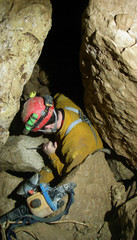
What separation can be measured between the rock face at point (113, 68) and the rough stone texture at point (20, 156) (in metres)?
1.71

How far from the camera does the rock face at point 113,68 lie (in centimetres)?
160

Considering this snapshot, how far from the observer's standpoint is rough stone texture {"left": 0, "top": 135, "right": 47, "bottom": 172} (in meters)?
3.46

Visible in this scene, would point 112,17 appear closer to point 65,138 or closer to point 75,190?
point 65,138

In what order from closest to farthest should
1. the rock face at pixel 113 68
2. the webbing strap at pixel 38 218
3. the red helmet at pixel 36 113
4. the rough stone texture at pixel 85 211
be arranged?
1. the rock face at pixel 113 68
2. the webbing strap at pixel 38 218
3. the rough stone texture at pixel 85 211
4. the red helmet at pixel 36 113

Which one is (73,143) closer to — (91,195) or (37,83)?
(91,195)

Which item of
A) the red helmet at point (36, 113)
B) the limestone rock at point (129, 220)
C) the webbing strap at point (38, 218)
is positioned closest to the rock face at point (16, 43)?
the red helmet at point (36, 113)

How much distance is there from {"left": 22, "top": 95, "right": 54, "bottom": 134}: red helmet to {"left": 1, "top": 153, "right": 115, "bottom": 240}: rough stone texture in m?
1.02

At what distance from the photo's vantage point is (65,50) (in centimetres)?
347

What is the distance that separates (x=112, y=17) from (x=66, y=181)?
83.6 inches

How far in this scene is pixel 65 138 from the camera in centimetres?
290

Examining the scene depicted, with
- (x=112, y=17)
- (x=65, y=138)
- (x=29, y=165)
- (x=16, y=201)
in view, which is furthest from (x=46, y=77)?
(x=16, y=201)

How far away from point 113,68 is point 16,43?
1.23 meters

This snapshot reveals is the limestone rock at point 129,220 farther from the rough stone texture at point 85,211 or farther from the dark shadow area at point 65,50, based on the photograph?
the dark shadow area at point 65,50

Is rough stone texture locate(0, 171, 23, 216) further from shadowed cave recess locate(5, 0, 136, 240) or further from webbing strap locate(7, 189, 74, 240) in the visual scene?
webbing strap locate(7, 189, 74, 240)
